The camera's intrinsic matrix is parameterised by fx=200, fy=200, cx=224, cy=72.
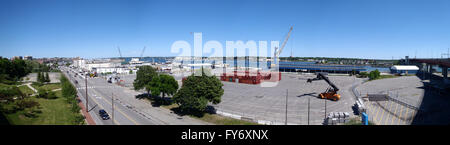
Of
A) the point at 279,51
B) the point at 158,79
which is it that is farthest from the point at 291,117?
the point at 279,51

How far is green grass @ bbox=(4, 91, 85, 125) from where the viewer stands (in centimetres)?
1620

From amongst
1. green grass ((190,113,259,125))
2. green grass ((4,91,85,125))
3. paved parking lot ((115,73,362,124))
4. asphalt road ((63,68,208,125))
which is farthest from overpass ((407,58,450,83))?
green grass ((4,91,85,125))

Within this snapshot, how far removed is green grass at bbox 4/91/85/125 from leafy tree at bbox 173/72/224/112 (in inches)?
360

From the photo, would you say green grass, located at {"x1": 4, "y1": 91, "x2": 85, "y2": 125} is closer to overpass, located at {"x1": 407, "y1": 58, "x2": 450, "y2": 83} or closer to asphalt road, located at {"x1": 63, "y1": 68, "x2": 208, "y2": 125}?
asphalt road, located at {"x1": 63, "y1": 68, "x2": 208, "y2": 125}

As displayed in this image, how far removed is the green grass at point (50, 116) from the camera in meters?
16.2

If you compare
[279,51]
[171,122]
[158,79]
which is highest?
[279,51]

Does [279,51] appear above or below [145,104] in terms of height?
above

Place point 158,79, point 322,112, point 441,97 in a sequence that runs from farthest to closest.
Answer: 1. point 441,97
2. point 158,79
3. point 322,112

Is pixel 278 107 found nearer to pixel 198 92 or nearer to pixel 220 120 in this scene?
pixel 220 120

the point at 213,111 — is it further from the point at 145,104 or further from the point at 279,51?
the point at 279,51

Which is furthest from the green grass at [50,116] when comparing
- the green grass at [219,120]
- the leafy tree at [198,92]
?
the green grass at [219,120]

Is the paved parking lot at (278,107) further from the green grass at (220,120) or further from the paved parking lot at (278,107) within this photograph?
the green grass at (220,120)
